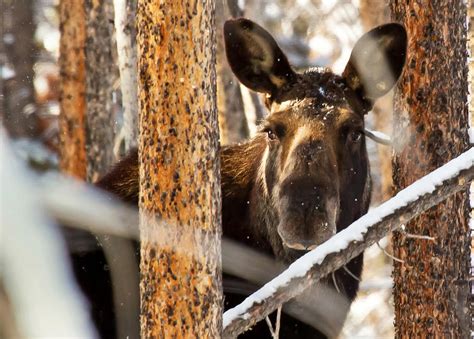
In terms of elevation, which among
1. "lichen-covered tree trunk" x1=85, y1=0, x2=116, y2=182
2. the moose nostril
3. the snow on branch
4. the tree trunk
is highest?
the tree trunk

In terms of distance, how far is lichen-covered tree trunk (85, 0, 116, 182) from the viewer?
10062 millimetres

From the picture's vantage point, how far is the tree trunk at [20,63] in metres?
15.6

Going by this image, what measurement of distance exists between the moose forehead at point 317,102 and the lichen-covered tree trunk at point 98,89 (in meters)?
4.85

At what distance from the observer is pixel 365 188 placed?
5359 millimetres

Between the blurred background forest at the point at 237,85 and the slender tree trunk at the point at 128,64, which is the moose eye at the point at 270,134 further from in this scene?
the blurred background forest at the point at 237,85

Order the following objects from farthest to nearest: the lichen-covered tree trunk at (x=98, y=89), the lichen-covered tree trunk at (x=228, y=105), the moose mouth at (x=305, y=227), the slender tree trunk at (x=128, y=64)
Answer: the lichen-covered tree trunk at (x=98, y=89), the lichen-covered tree trunk at (x=228, y=105), the slender tree trunk at (x=128, y=64), the moose mouth at (x=305, y=227)

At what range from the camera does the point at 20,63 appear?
16.0 meters

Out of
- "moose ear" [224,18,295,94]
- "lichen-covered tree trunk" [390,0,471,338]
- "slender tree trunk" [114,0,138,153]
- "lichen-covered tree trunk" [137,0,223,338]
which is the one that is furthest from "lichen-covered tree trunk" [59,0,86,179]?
"lichen-covered tree trunk" [137,0,223,338]

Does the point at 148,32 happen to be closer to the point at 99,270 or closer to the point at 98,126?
the point at 99,270

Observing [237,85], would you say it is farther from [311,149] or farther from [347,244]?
[347,244]

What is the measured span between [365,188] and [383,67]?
73 cm

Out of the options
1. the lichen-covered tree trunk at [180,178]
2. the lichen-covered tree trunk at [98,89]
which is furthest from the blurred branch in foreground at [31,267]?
the lichen-covered tree trunk at [98,89]

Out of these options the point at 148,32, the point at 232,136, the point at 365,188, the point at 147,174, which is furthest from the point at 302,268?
the point at 232,136

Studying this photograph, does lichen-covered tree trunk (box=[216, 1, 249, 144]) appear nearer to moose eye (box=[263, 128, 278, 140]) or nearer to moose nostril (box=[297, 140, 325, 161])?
moose eye (box=[263, 128, 278, 140])
